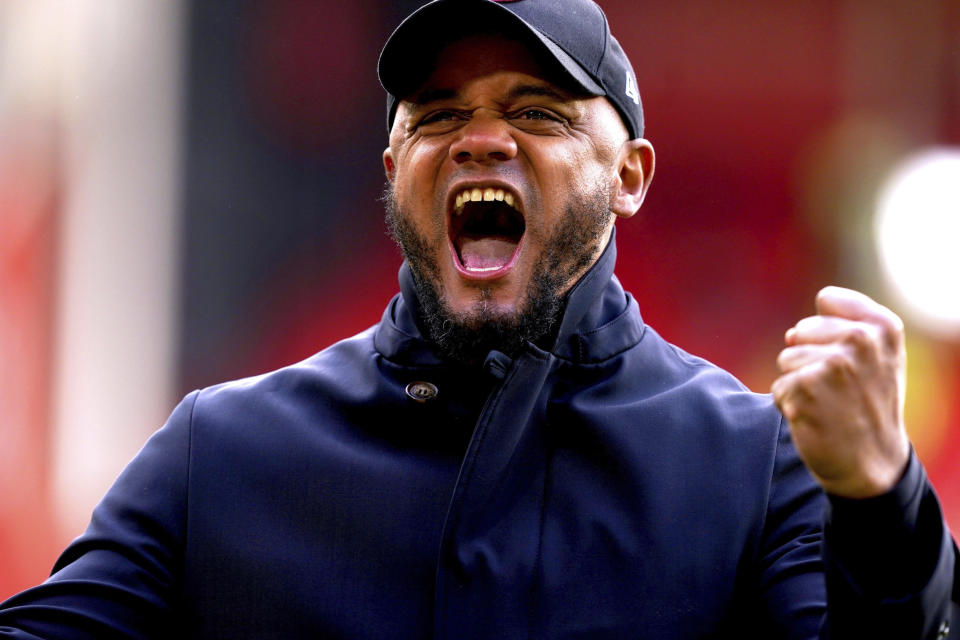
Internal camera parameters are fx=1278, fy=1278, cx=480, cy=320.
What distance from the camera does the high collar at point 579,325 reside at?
2057 mm

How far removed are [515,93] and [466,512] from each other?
0.72 meters

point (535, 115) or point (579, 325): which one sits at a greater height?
point (535, 115)

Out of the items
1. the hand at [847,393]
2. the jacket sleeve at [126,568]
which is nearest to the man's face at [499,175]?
the jacket sleeve at [126,568]

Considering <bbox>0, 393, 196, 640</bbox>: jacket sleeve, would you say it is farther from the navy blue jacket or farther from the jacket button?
the jacket button

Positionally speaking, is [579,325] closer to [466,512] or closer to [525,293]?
[525,293]

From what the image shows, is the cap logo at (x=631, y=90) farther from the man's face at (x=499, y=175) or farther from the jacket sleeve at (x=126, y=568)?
the jacket sleeve at (x=126, y=568)

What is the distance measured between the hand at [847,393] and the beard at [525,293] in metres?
0.70

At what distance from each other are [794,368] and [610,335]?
693mm

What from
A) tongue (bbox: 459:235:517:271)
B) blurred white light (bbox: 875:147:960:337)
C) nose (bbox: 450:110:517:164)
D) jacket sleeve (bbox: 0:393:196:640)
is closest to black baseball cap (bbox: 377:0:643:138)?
nose (bbox: 450:110:517:164)

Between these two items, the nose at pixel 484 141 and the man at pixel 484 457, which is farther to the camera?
the nose at pixel 484 141

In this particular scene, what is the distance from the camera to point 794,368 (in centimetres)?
142

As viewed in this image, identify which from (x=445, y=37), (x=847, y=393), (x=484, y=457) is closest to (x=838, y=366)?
(x=847, y=393)

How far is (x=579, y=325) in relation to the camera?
2.09 m

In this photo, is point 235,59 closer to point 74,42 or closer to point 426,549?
point 74,42
